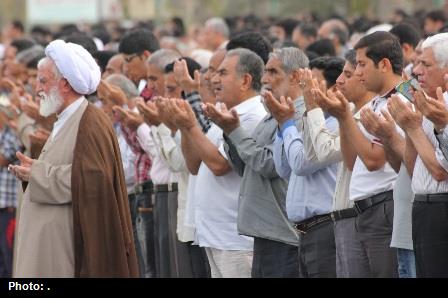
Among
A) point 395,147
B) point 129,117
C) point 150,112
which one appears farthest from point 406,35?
point 395,147

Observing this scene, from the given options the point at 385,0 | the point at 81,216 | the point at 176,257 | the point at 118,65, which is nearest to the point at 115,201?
the point at 81,216

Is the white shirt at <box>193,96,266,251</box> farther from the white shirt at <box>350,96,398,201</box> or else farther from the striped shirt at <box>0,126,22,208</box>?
the striped shirt at <box>0,126,22,208</box>

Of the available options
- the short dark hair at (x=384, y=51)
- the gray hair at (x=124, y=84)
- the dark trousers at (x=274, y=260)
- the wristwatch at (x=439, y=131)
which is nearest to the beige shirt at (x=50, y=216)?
the dark trousers at (x=274, y=260)

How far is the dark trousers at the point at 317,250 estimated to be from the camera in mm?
9000

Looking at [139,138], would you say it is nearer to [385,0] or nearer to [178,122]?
[178,122]

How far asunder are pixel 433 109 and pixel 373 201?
3.98ft

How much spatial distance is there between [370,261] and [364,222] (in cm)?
25

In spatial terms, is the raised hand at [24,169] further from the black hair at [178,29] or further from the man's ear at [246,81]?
the black hair at [178,29]

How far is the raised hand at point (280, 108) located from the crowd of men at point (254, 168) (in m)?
0.01

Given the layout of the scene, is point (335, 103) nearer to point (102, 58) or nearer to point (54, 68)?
point (54, 68)
